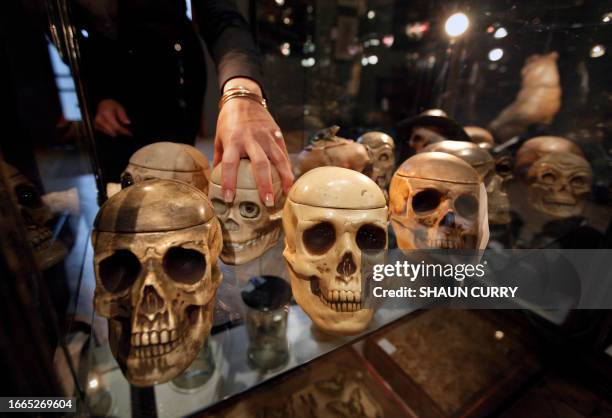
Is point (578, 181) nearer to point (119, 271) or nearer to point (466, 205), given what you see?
point (466, 205)

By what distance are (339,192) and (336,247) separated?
0.14m

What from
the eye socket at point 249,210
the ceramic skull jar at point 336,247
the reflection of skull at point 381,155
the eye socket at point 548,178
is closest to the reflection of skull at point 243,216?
the eye socket at point 249,210

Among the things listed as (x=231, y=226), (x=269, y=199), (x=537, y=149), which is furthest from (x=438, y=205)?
(x=537, y=149)

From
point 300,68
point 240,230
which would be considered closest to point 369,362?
point 240,230

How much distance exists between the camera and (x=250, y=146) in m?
0.86

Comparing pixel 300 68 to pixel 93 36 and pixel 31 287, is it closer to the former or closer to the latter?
pixel 93 36

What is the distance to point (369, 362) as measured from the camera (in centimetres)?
139

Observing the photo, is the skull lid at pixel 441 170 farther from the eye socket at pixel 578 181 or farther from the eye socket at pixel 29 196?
the eye socket at pixel 29 196

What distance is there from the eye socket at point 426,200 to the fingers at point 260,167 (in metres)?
0.50

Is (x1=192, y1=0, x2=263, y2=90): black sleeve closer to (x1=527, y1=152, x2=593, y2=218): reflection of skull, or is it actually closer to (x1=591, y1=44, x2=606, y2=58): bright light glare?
(x1=527, y1=152, x2=593, y2=218): reflection of skull

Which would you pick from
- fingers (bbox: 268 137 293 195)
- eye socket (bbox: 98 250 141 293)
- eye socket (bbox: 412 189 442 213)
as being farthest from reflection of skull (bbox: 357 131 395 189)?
eye socket (bbox: 98 250 141 293)

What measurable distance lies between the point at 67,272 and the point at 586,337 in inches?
80.3

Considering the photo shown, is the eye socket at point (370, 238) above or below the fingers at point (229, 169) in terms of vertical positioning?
below

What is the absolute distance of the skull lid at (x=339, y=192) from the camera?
0.76 metres
